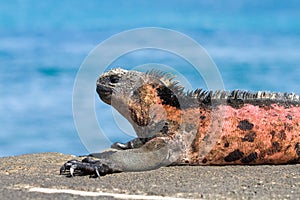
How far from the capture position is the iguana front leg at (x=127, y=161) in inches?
381

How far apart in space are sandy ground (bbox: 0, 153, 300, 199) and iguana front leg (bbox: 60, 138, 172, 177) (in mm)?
176

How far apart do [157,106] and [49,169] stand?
224cm

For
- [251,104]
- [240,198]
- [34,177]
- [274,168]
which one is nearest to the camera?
[240,198]

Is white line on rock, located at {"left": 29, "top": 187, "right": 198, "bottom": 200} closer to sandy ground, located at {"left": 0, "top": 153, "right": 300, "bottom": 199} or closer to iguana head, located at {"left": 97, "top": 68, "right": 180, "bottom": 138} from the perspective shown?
sandy ground, located at {"left": 0, "top": 153, "right": 300, "bottom": 199}

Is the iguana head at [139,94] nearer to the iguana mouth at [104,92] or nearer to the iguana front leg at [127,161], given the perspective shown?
the iguana mouth at [104,92]

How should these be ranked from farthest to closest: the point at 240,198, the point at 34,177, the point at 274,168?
the point at 274,168 → the point at 34,177 → the point at 240,198

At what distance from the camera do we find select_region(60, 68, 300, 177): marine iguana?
35.9 ft

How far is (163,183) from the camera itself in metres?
8.87

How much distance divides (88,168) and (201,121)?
2421 mm

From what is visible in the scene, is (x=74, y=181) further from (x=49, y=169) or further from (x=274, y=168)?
(x=274, y=168)

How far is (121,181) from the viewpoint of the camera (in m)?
9.09

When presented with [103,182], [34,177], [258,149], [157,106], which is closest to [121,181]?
[103,182]

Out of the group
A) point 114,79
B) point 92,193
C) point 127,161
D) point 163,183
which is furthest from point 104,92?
point 92,193

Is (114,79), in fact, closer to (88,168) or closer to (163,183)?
(88,168)
